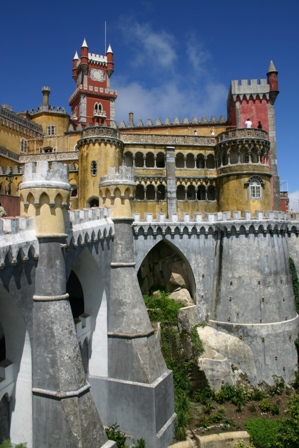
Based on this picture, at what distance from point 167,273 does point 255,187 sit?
13.1 m

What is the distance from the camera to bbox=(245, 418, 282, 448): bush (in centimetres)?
2377

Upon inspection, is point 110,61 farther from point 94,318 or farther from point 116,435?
point 116,435

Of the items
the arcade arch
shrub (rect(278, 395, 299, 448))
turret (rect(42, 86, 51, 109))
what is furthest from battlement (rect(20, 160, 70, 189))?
turret (rect(42, 86, 51, 109))

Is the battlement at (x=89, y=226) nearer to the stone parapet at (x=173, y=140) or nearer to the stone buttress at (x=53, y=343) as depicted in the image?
the stone buttress at (x=53, y=343)

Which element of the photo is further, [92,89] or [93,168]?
[92,89]

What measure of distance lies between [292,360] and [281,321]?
3.74 meters

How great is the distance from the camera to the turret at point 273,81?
147 feet

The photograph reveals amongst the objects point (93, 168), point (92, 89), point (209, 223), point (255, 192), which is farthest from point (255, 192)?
point (92, 89)

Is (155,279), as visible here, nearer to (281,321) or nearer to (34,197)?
(281,321)

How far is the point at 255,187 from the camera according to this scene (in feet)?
128

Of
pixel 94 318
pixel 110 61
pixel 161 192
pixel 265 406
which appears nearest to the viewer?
pixel 94 318

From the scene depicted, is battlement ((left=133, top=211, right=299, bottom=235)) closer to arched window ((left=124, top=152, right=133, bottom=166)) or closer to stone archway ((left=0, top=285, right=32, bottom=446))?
arched window ((left=124, top=152, right=133, bottom=166))

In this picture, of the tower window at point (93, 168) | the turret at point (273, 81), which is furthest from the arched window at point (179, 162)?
the turret at point (273, 81)

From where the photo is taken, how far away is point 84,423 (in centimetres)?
1490
